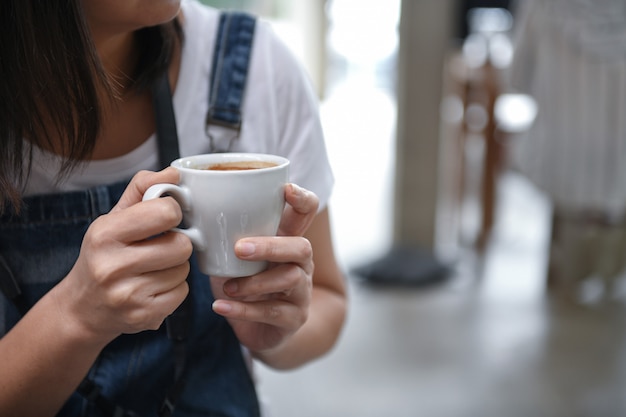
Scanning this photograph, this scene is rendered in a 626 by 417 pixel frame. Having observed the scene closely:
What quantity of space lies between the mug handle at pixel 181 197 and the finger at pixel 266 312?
0.07 metres

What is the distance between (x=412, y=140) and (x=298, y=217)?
8.16 ft

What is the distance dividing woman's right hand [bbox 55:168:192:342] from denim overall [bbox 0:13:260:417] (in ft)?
0.53

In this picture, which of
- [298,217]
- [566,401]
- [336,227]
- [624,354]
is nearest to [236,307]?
[298,217]

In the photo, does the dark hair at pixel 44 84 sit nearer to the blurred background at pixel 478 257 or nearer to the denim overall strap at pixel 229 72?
the denim overall strap at pixel 229 72

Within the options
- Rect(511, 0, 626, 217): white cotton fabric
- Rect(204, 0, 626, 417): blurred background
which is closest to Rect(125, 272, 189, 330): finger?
Rect(204, 0, 626, 417): blurred background

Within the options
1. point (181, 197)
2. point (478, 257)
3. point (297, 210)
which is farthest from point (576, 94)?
point (181, 197)

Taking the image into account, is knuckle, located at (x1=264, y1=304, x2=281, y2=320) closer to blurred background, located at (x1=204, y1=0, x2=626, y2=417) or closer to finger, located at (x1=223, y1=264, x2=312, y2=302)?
finger, located at (x1=223, y1=264, x2=312, y2=302)

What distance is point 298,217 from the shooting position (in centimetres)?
68

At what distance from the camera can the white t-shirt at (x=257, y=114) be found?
802mm

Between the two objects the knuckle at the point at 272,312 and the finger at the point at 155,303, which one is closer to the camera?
the finger at the point at 155,303

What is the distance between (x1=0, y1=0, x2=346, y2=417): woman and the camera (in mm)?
594

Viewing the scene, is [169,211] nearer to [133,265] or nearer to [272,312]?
[133,265]

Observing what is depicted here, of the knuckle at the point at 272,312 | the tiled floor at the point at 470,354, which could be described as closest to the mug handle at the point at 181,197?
the knuckle at the point at 272,312

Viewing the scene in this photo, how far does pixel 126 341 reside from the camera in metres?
0.78
